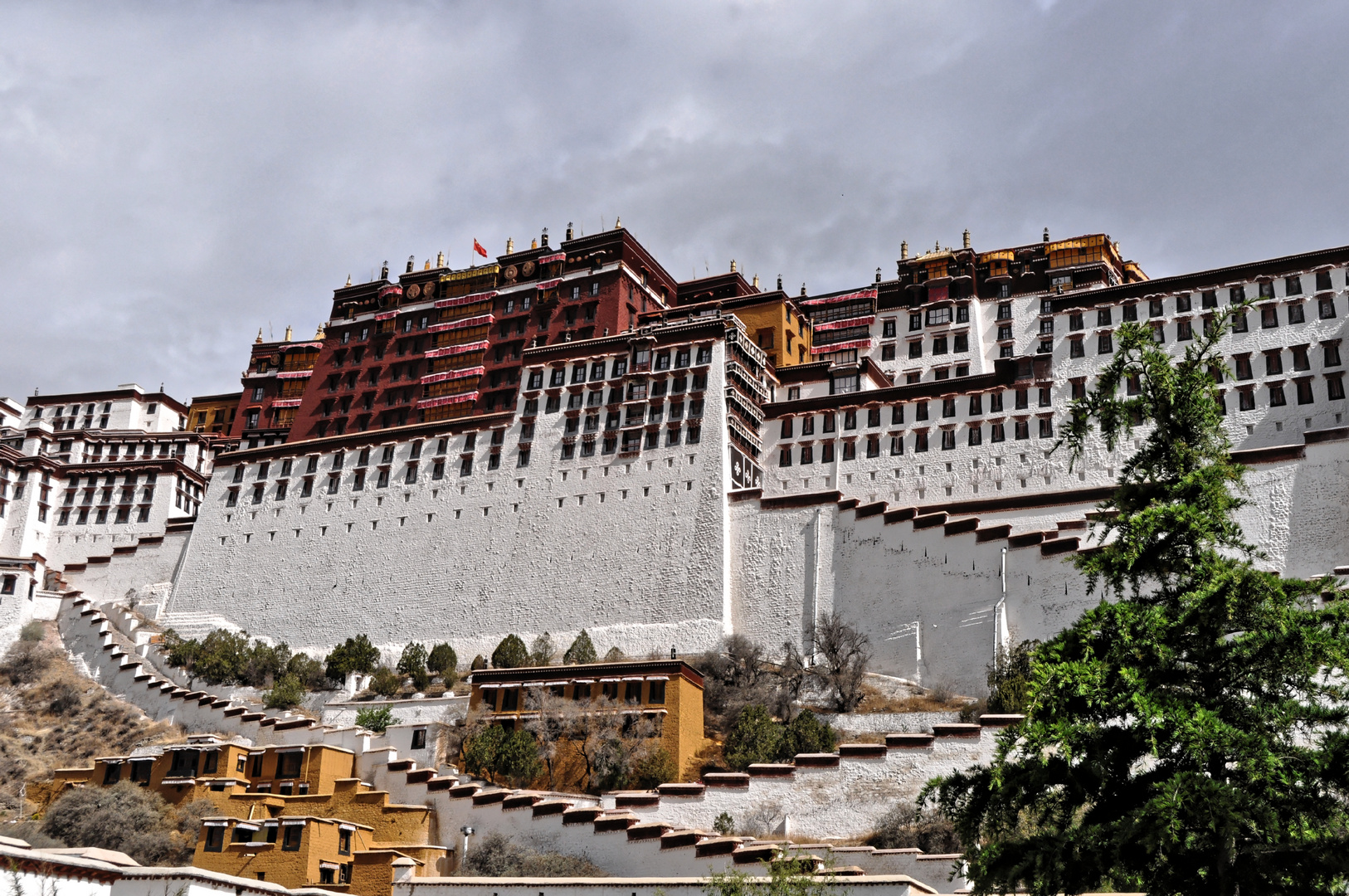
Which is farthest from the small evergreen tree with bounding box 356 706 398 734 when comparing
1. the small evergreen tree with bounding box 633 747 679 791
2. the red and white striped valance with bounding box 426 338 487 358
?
the red and white striped valance with bounding box 426 338 487 358

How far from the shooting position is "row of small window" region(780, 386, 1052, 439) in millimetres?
58625

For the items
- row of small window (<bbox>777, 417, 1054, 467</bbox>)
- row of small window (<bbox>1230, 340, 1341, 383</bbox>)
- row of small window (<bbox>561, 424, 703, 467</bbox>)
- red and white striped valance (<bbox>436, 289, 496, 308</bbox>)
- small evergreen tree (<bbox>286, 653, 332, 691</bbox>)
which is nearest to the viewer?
row of small window (<bbox>1230, 340, 1341, 383</bbox>)

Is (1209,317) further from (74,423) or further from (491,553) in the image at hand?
(74,423)

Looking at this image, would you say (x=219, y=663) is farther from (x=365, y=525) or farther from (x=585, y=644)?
(x=585, y=644)

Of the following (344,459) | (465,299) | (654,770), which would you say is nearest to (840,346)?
(465,299)

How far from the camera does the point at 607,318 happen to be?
7169 centimetres

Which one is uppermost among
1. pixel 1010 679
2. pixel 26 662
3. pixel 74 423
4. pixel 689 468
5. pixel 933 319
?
pixel 933 319

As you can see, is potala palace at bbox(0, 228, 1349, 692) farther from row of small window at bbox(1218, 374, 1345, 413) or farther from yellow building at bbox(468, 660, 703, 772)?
yellow building at bbox(468, 660, 703, 772)

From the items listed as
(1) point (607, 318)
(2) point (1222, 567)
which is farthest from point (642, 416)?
(2) point (1222, 567)

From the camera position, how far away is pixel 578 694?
44000 mm

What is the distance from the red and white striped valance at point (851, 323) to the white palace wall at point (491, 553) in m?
14.0

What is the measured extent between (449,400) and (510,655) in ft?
74.7

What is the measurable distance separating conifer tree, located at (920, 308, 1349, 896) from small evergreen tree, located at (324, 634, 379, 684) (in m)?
40.0

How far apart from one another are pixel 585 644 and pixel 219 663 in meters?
15.9
